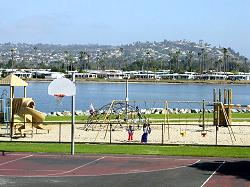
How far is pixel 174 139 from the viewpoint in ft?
Result: 132

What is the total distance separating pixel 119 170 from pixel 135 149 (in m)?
7.86

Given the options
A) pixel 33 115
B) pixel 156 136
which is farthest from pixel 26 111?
pixel 156 136

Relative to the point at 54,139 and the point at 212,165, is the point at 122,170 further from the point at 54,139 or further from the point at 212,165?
the point at 54,139

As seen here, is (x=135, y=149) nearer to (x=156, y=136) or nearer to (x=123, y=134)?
(x=156, y=136)

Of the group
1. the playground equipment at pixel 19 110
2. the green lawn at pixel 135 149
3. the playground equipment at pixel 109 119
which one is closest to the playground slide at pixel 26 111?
the playground equipment at pixel 19 110

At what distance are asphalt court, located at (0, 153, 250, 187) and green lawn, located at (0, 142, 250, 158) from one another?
1694 millimetres

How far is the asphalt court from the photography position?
69.8 feet

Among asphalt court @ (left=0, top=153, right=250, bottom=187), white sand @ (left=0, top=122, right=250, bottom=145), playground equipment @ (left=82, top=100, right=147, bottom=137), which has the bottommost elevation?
white sand @ (left=0, top=122, right=250, bottom=145)

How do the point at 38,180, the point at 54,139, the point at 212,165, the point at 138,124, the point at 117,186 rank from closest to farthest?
the point at 117,186, the point at 38,180, the point at 212,165, the point at 54,139, the point at 138,124

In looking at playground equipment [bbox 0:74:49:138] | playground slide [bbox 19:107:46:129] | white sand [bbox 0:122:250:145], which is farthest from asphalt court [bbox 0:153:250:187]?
playground slide [bbox 19:107:46:129]

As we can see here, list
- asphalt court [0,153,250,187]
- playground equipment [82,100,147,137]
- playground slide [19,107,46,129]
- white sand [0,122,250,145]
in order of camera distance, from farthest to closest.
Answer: playground equipment [82,100,147,137]
playground slide [19,107,46,129]
white sand [0,122,250,145]
asphalt court [0,153,250,187]

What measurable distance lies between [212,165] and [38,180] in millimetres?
7787

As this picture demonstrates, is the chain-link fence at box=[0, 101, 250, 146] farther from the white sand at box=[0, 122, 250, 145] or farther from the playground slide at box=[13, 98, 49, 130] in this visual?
the playground slide at box=[13, 98, 49, 130]

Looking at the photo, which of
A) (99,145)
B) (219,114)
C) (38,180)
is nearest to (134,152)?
(99,145)
